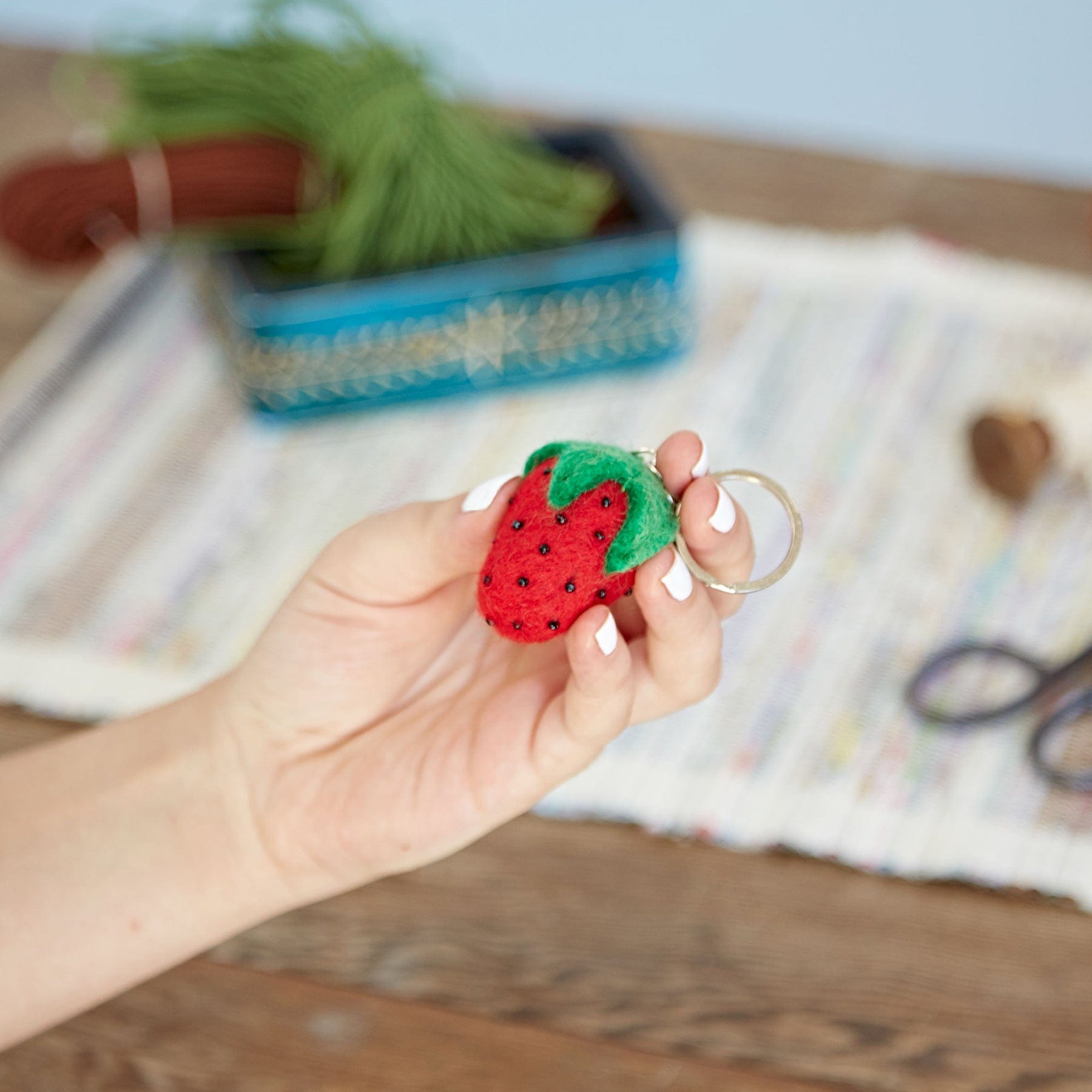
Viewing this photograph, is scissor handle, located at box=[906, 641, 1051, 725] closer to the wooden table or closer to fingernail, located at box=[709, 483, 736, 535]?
the wooden table

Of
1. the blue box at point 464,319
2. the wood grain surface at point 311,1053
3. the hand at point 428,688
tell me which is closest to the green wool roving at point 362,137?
the blue box at point 464,319

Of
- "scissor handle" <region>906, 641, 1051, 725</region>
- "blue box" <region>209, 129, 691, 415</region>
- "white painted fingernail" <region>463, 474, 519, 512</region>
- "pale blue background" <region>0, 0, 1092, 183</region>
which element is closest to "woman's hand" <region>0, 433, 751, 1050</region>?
"white painted fingernail" <region>463, 474, 519, 512</region>

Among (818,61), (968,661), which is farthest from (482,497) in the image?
(818,61)

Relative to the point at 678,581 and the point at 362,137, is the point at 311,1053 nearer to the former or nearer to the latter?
the point at 678,581

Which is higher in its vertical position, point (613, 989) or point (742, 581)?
point (742, 581)

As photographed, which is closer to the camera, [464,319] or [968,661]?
[968,661]

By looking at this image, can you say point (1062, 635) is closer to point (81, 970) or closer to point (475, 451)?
point (475, 451)

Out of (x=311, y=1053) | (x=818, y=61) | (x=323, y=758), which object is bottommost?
(x=311, y=1053)

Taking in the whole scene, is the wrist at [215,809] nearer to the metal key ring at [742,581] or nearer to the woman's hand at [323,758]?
the woman's hand at [323,758]
